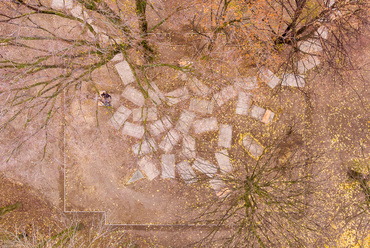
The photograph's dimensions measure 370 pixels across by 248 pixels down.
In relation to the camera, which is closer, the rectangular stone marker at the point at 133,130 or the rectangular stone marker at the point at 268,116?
the rectangular stone marker at the point at 268,116

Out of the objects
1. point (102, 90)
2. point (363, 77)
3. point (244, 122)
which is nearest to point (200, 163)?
point (244, 122)

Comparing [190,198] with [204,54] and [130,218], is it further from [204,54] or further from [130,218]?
[204,54]

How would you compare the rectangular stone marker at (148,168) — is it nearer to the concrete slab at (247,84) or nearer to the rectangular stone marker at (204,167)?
the rectangular stone marker at (204,167)

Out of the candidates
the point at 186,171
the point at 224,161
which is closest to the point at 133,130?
the point at 186,171

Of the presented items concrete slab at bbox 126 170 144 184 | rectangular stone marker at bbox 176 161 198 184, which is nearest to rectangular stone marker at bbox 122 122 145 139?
concrete slab at bbox 126 170 144 184

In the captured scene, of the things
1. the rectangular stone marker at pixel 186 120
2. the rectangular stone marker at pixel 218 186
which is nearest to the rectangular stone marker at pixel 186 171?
the rectangular stone marker at pixel 218 186

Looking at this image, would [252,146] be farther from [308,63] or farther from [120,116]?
[120,116]

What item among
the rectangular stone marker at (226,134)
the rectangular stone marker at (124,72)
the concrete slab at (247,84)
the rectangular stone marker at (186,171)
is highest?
the rectangular stone marker at (124,72)
